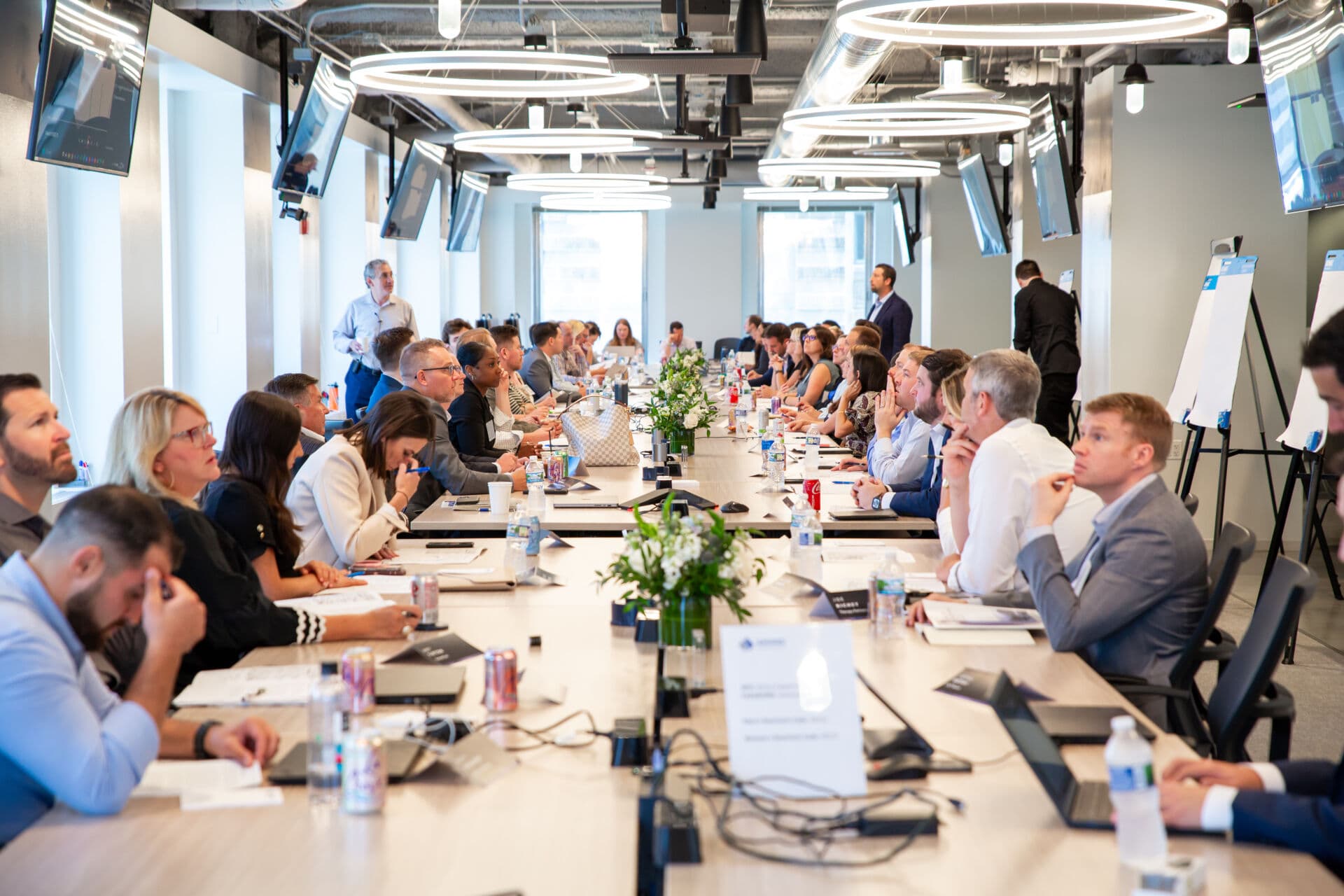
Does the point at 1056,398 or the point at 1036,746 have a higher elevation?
the point at 1056,398

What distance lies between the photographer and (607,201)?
627 inches

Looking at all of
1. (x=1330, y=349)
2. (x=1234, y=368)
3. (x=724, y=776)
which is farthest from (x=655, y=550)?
(x=1234, y=368)

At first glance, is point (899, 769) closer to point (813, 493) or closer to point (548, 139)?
point (813, 493)

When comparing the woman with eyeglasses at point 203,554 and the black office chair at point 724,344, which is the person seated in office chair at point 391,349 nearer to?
the woman with eyeglasses at point 203,554

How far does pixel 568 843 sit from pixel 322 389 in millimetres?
11313

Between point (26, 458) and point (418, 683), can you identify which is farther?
point (26, 458)

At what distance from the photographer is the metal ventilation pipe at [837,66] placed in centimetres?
775

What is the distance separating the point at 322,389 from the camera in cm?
1264

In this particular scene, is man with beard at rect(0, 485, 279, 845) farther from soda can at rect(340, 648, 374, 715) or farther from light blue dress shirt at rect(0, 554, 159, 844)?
Answer: soda can at rect(340, 648, 374, 715)

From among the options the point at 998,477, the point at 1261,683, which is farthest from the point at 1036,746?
the point at 998,477

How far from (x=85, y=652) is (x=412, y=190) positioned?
37.6 ft

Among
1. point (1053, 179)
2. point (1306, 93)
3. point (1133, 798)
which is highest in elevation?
point (1053, 179)

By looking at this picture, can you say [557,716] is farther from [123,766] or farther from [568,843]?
[123,766]

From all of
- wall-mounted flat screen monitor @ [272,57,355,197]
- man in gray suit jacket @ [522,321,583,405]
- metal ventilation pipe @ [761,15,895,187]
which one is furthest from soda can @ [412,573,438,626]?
man in gray suit jacket @ [522,321,583,405]
